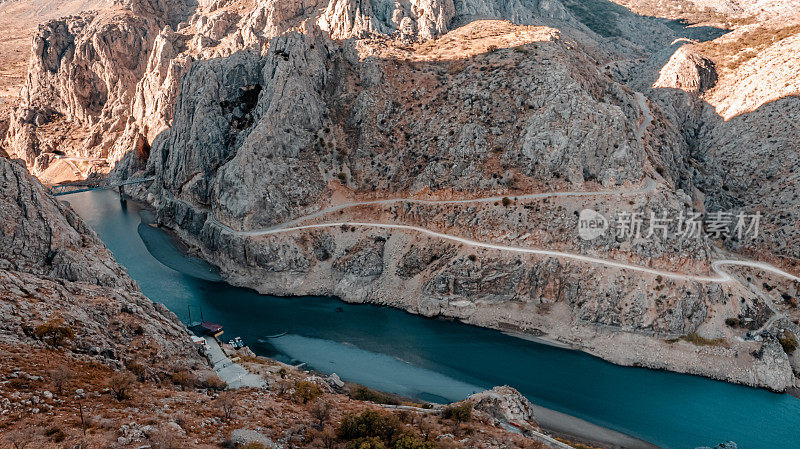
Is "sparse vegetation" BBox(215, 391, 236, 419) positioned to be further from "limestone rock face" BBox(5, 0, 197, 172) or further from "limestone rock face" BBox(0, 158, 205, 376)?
"limestone rock face" BBox(5, 0, 197, 172)

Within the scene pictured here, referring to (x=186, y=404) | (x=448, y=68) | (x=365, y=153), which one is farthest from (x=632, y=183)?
(x=186, y=404)

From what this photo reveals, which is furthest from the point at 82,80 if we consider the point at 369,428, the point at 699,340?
the point at 699,340

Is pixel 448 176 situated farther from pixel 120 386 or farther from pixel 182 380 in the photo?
pixel 120 386

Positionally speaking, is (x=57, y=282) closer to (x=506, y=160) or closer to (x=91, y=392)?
(x=91, y=392)

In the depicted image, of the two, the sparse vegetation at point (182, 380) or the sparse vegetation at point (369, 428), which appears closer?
the sparse vegetation at point (369, 428)

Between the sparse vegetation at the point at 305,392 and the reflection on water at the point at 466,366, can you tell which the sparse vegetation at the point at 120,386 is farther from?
the reflection on water at the point at 466,366

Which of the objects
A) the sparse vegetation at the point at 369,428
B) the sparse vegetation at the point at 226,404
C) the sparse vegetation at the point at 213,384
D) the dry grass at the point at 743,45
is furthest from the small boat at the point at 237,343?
the dry grass at the point at 743,45
